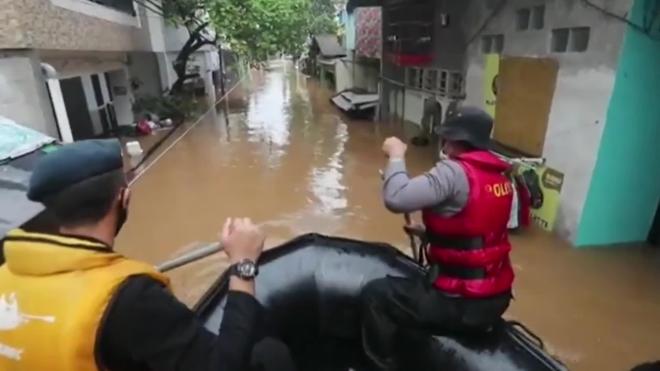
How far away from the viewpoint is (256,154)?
882 centimetres

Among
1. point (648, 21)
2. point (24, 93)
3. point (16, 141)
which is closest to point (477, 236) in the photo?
point (16, 141)

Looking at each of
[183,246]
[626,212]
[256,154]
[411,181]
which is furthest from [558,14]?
[256,154]

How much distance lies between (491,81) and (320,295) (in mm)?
4758

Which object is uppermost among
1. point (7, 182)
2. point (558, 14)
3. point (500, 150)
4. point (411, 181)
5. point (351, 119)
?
point (558, 14)

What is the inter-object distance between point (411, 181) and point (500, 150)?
4.24m

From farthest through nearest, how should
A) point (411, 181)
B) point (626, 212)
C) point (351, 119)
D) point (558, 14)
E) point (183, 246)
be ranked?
1. point (351, 119)
2. point (183, 246)
3. point (558, 14)
4. point (626, 212)
5. point (411, 181)

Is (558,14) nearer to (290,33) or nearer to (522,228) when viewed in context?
(522,228)

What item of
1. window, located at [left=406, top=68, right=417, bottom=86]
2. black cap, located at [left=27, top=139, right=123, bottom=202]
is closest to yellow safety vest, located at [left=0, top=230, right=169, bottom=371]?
black cap, located at [left=27, top=139, right=123, bottom=202]

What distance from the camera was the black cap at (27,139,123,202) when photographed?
42.6 inches

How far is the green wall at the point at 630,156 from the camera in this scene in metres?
3.86

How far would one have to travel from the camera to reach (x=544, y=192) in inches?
193

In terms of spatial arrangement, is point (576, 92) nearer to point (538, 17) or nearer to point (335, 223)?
point (538, 17)

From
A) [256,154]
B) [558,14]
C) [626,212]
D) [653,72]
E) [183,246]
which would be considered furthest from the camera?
[256,154]

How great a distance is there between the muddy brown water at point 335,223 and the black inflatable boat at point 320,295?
1474 mm
